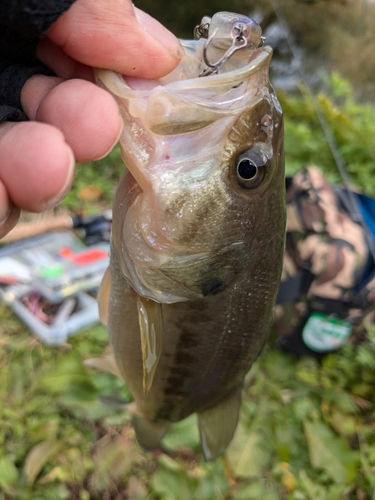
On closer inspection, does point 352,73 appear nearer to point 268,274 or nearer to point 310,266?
point 310,266

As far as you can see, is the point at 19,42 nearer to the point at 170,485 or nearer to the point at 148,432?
the point at 148,432

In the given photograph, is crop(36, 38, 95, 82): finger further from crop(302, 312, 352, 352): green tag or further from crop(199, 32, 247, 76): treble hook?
crop(302, 312, 352, 352): green tag

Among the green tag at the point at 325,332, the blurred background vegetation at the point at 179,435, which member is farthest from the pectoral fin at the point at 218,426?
the green tag at the point at 325,332

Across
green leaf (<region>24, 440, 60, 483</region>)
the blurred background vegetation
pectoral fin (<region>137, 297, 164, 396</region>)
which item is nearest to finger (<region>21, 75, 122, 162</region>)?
pectoral fin (<region>137, 297, 164, 396</region>)

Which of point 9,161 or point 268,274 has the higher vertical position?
point 9,161

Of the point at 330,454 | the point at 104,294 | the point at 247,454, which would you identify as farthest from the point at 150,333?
the point at 330,454

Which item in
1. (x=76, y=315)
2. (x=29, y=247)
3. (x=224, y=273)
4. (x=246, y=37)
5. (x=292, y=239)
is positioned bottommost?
(x=29, y=247)

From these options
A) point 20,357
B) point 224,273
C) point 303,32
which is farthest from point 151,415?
point 303,32
